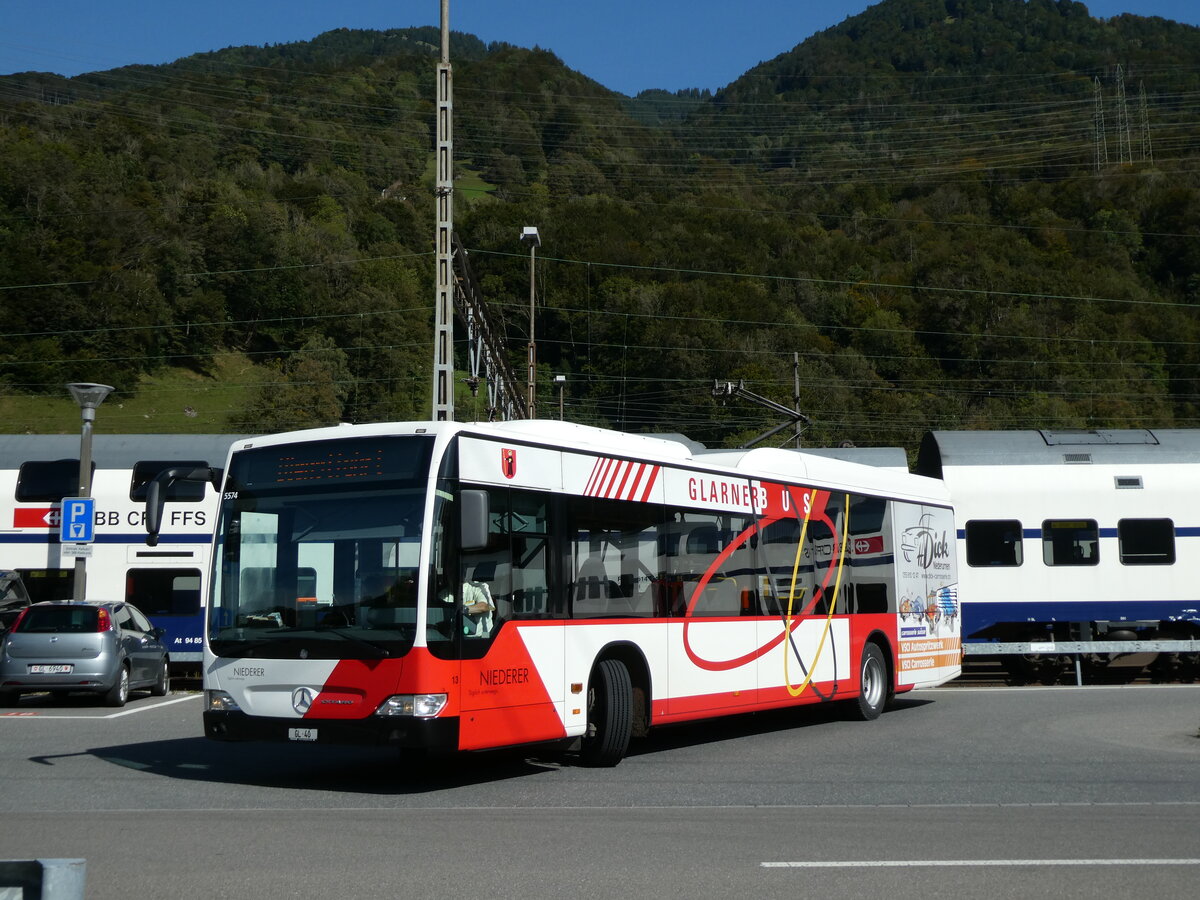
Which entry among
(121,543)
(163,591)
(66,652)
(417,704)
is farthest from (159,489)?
(121,543)

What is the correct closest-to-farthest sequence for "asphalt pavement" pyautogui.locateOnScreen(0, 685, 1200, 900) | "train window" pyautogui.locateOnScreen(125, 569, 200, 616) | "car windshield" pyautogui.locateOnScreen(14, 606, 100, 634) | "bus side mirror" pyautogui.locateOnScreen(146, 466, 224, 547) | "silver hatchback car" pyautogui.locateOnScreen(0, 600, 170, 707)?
"asphalt pavement" pyautogui.locateOnScreen(0, 685, 1200, 900)
"bus side mirror" pyautogui.locateOnScreen(146, 466, 224, 547)
"silver hatchback car" pyautogui.locateOnScreen(0, 600, 170, 707)
"car windshield" pyautogui.locateOnScreen(14, 606, 100, 634)
"train window" pyautogui.locateOnScreen(125, 569, 200, 616)

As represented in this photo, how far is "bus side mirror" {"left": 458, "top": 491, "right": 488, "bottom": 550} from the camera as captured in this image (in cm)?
1068

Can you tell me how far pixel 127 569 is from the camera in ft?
84.5

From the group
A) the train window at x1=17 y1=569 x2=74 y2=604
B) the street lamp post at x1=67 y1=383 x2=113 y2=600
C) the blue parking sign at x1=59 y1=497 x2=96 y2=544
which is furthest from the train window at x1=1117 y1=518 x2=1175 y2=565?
the train window at x1=17 y1=569 x2=74 y2=604

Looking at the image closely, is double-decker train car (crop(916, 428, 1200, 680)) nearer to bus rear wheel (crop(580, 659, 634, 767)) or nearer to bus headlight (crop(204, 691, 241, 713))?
bus rear wheel (crop(580, 659, 634, 767))

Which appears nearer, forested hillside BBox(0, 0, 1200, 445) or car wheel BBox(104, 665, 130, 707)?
car wheel BBox(104, 665, 130, 707)

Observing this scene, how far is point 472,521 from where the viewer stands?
1073 cm

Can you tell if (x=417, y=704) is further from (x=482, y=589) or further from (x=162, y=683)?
(x=162, y=683)

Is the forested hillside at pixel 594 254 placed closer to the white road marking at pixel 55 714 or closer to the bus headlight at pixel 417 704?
the white road marking at pixel 55 714

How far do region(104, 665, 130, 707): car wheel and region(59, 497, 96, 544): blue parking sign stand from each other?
431 cm

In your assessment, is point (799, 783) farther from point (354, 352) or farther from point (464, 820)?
point (354, 352)

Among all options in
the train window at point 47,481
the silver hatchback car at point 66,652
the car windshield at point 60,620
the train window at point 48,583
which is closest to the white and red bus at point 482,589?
the silver hatchback car at point 66,652

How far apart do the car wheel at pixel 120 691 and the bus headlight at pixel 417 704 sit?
1041 centimetres

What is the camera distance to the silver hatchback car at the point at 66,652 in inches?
753
